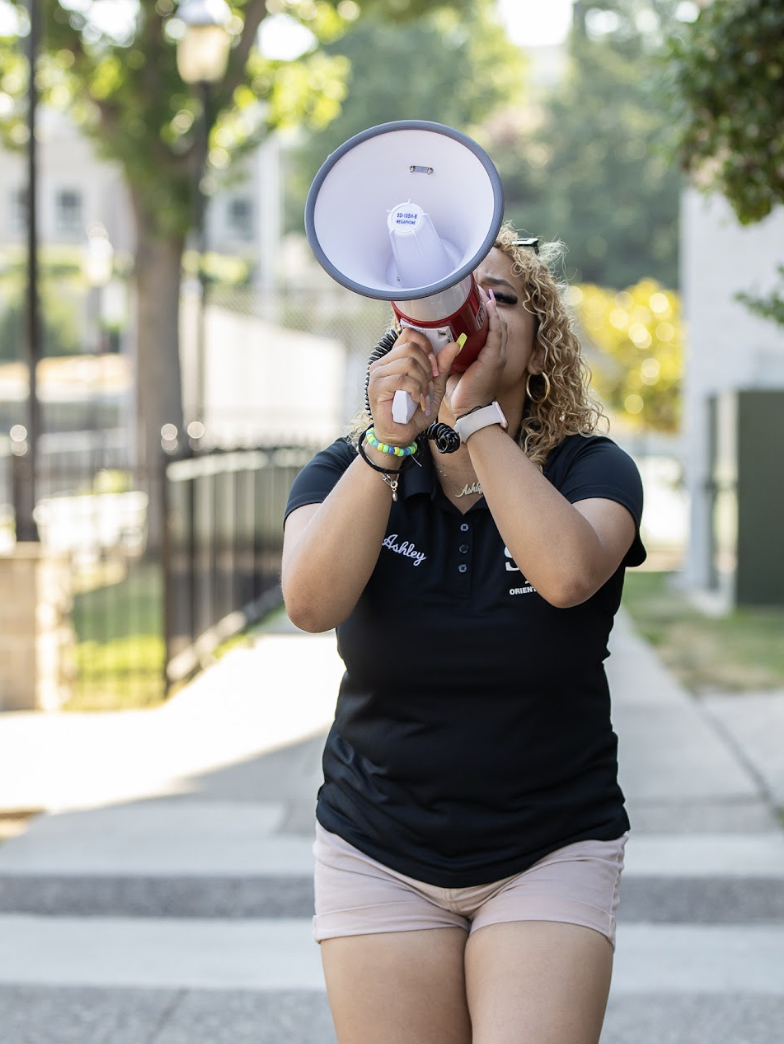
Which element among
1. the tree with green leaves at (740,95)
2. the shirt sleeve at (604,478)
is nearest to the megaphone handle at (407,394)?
the shirt sleeve at (604,478)

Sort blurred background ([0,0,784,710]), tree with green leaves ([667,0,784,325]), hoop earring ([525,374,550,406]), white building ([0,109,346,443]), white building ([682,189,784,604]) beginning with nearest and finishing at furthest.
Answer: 1. hoop earring ([525,374,550,406])
2. tree with green leaves ([667,0,784,325])
3. blurred background ([0,0,784,710])
4. white building ([682,189,784,604])
5. white building ([0,109,346,443])

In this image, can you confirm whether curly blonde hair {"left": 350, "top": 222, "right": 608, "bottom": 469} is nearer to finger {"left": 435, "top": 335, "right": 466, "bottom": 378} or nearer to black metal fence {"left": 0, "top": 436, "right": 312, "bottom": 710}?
finger {"left": 435, "top": 335, "right": 466, "bottom": 378}

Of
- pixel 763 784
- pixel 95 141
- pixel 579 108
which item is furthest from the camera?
pixel 579 108

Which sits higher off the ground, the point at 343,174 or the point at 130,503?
the point at 343,174

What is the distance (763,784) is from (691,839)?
819 mm

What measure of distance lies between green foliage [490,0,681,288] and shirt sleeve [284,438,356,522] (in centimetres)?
5182

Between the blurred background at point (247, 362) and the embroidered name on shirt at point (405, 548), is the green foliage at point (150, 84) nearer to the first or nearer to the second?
the blurred background at point (247, 362)

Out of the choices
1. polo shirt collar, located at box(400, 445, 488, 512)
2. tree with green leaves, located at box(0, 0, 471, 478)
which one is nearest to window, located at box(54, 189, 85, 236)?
tree with green leaves, located at box(0, 0, 471, 478)

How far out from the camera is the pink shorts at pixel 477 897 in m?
2.00

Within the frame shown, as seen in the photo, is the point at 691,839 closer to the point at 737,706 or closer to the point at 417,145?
the point at 737,706

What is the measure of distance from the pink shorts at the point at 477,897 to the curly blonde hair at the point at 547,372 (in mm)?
627

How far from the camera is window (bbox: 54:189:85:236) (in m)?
55.0

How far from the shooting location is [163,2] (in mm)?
14680

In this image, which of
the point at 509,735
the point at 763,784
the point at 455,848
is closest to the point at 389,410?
the point at 509,735
